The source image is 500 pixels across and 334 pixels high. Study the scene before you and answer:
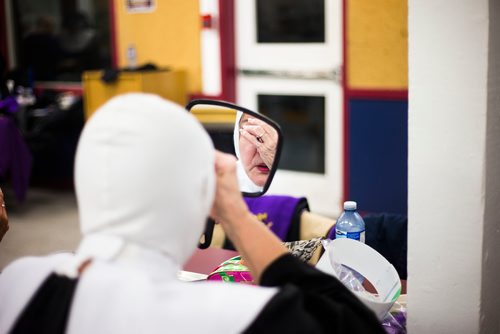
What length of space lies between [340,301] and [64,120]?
16.2 feet

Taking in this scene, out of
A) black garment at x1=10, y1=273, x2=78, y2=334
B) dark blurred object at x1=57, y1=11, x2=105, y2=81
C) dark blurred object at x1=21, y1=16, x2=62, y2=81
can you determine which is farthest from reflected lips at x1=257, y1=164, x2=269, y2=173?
dark blurred object at x1=21, y1=16, x2=62, y2=81

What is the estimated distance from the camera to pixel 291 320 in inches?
33.5

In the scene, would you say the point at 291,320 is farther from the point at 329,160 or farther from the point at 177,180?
the point at 329,160

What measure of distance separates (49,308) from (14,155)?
4424mm

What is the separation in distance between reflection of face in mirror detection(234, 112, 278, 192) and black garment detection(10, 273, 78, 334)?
1.71 ft

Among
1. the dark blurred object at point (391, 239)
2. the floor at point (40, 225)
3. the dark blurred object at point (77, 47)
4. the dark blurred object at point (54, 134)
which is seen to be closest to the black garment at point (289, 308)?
the dark blurred object at point (391, 239)

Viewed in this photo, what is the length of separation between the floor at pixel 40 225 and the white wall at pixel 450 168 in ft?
10.7

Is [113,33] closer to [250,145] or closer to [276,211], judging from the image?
[276,211]

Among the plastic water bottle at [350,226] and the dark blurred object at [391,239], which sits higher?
the plastic water bottle at [350,226]

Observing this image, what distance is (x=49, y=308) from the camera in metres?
0.86

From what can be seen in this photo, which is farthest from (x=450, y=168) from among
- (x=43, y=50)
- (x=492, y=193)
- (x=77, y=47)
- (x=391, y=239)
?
(x=43, y=50)

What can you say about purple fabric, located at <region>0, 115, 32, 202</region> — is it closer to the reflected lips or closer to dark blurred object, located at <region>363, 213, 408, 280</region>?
dark blurred object, located at <region>363, 213, 408, 280</region>

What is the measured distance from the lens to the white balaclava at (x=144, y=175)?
815 millimetres

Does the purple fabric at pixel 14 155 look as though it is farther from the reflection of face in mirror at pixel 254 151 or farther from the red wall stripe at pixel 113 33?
the reflection of face in mirror at pixel 254 151
